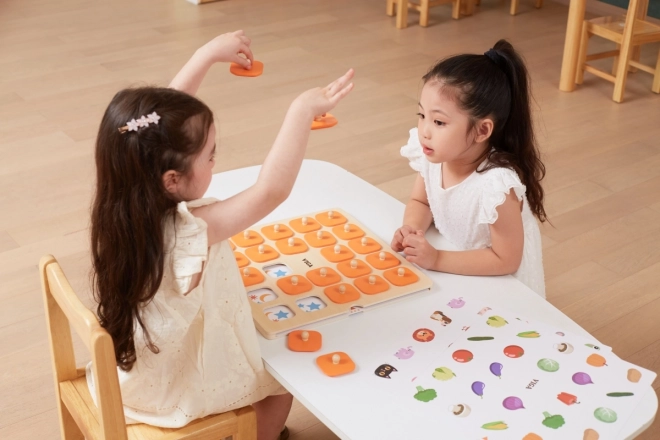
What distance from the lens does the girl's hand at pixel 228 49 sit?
152 centimetres

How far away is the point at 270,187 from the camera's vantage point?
1.22m

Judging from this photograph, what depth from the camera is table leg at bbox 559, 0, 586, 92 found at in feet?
12.0

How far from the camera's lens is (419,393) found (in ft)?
3.85

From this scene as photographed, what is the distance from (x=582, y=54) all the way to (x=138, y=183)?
3.02 m

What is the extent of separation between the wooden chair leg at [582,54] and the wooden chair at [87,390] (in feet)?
9.60

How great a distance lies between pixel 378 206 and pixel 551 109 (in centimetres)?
215

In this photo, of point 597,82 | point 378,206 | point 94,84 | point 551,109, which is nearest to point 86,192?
point 94,84

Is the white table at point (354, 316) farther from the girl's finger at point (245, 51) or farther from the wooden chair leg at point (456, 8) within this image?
the wooden chair leg at point (456, 8)

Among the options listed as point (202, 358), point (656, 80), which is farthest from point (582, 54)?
point (202, 358)

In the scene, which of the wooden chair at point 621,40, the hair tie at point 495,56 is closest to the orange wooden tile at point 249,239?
the hair tie at point 495,56

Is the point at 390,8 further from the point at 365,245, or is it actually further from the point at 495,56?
the point at 365,245

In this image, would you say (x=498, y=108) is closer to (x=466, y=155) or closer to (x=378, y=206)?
(x=466, y=155)

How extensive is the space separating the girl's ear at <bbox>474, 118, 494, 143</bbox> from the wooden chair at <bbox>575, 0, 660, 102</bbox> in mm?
2252

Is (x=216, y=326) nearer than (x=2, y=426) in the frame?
Yes
